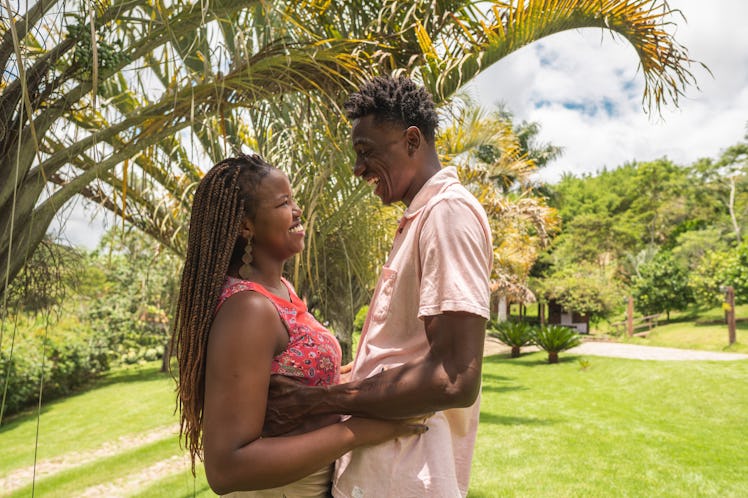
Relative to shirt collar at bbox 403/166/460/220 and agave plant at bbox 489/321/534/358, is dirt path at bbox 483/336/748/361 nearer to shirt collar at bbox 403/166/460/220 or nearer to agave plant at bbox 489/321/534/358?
agave plant at bbox 489/321/534/358

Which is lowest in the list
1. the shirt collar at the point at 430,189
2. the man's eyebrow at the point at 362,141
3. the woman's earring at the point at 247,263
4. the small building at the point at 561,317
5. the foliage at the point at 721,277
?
the small building at the point at 561,317

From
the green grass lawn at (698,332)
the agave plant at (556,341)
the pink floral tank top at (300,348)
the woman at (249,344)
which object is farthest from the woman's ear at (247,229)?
the green grass lawn at (698,332)

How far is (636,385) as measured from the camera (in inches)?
476

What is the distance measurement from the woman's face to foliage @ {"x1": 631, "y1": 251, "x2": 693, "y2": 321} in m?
Answer: 29.5

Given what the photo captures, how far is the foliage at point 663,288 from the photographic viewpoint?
2752cm

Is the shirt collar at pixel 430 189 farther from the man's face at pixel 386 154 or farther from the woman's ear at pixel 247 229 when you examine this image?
the woman's ear at pixel 247 229

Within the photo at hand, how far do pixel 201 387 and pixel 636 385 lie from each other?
1237cm

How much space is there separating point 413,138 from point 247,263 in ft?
1.87

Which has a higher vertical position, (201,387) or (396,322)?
(396,322)

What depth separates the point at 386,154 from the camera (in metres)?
1.56

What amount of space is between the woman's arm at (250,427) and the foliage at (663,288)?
2965 cm

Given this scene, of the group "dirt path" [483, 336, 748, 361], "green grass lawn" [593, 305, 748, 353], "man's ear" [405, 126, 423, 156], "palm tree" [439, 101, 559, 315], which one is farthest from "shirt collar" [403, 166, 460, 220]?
"green grass lawn" [593, 305, 748, 353]

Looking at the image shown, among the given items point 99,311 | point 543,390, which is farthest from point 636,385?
point 99,311

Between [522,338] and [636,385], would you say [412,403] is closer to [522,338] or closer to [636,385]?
[636,385]
